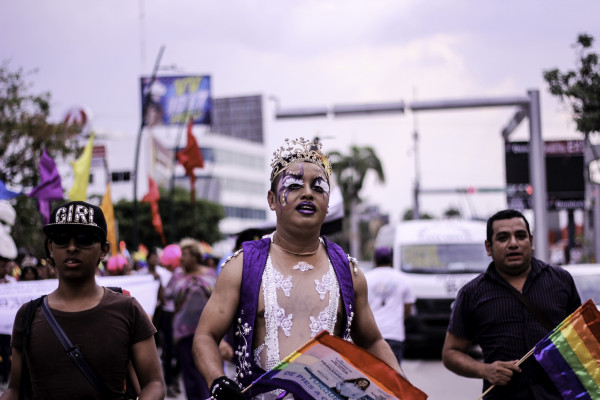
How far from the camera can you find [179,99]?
71312mm

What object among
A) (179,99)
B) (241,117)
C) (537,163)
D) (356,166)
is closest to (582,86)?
(537,163)

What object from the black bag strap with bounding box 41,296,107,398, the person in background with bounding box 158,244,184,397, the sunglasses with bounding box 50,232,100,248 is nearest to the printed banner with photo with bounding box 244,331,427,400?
the black bag strap with bounding box 41,296,107,398

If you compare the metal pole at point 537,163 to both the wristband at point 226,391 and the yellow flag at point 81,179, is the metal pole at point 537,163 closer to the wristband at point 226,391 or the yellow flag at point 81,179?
the yellow flag at point 81,179

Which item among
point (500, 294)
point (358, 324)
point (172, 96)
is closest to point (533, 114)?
point (500, 294)

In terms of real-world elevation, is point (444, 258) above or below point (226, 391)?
below

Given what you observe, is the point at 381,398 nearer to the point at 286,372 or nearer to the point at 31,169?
the point at 286,372

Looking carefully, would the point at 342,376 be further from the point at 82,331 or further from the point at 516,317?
the point at 516,317

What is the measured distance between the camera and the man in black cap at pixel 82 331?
3.69 m

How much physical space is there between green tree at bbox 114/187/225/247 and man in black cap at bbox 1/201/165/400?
60.1 meters

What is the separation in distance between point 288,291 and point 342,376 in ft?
1.69

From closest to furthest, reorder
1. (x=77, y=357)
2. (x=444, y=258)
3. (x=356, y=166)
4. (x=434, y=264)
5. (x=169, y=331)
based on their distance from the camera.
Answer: (x=77, y=357) < (x=169, y=331) < (x=434, y=264) < (x=444, y=258) < (x=356, y=166)

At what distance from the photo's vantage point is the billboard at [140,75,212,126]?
7025 centimetres

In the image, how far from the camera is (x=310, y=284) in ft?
13.0

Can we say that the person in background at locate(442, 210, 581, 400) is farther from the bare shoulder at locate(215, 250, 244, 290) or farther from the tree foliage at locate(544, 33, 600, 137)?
the tree foliage at locate(544, 33, 600, 137)
